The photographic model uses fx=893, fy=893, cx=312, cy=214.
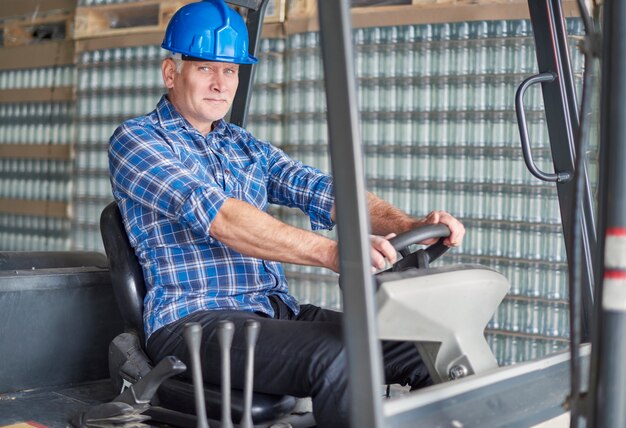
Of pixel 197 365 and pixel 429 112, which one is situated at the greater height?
pixel 429 112

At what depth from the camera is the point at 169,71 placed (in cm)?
282

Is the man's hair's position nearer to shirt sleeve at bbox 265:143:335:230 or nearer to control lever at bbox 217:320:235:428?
shirt sleeve at bbox 265:143:335:230

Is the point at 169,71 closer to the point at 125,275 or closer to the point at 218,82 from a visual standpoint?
the point at 218,82

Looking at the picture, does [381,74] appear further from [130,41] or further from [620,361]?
[620,361]

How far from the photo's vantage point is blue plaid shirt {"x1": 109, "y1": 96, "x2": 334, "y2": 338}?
7.80 feet

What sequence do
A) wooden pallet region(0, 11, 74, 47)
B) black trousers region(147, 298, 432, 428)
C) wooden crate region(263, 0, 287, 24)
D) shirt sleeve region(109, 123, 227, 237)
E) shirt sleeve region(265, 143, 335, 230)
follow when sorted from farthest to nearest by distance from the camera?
wooden pallet region(0, 11, 74, 47) → wooden crate region(263, 0, 287, 24) → shirt sleeve region(265, 143, 335, 230) → shirt sleeve region(109, 123, 227, 237) → black trousers region(147, 298, 432, 428)

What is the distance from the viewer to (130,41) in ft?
22.0

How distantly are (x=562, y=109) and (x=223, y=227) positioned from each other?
947 millimetres

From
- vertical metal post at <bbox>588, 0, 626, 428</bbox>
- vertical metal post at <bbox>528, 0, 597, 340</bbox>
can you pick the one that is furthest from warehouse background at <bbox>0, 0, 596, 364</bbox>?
vertical metal post at <bbox>588, 0, 626, 428</bbox>

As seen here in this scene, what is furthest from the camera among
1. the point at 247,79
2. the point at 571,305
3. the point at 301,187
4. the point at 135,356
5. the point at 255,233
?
the point at 247,79

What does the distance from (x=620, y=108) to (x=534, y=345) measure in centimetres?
387

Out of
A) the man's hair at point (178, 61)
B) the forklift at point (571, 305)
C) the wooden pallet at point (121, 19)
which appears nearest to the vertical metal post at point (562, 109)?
the forklift at point (571, 305)

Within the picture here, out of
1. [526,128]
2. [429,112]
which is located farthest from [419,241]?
[429,112]

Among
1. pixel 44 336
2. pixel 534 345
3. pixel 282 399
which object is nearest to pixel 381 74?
pixel 534 345
